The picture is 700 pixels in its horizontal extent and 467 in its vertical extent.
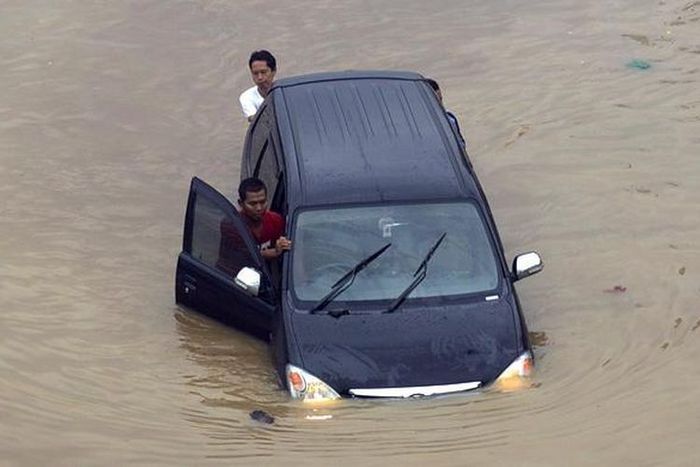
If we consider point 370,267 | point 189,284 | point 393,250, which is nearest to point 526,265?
point 393,250

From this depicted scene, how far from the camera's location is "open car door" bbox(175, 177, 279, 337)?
9156 mm

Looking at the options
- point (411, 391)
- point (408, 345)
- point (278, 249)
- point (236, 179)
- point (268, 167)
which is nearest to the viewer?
point (411, 391)

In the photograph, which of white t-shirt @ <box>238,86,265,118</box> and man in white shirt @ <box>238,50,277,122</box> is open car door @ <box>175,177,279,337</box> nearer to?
man in white shirt @ <box>238,50,277,122</box>

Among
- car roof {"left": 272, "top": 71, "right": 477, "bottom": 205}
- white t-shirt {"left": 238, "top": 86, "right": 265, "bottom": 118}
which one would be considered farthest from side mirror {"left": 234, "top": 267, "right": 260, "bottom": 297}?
white t-shirt {"left": 238, "top": 86, "right": 265, "bottom": 118}

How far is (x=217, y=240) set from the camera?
31.4 ft

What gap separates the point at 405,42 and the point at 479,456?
31.1 feet

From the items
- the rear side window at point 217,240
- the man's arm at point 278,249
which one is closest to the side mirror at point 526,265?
the man's arm at point 278,249

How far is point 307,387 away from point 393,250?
3.76ft

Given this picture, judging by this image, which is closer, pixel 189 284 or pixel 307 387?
pixel 307 387

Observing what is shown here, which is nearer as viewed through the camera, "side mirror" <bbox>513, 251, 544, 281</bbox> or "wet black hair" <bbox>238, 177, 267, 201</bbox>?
"side mirror" <bbox>513, 251, 544, 281</bbox>

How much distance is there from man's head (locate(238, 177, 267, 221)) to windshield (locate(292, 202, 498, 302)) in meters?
0.46

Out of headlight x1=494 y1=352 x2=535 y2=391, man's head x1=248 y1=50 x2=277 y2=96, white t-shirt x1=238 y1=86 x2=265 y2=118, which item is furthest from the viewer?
white t-shirt x1=238 y1=86 x2=265 y2=118

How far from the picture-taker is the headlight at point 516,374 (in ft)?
28.5

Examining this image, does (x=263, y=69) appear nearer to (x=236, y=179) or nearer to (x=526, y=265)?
(x=236, y=179)
